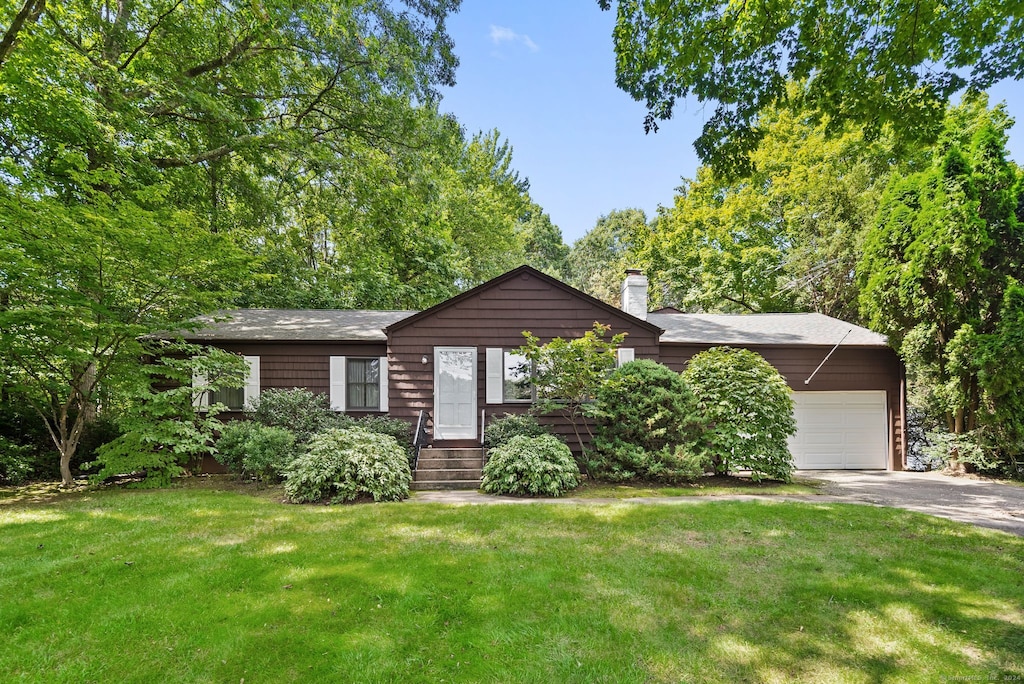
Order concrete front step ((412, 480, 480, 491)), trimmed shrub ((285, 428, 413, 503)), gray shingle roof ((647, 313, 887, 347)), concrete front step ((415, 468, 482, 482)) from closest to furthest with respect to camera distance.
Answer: trimmed shrub ((285, 428, 413, 503))
concrete front step ((412, 480, 480, 491))
concrete front step ((415, 468, 482, 482))
gray shingle roof ((647, 313, 887, 347))

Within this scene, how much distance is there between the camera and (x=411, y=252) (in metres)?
17.6

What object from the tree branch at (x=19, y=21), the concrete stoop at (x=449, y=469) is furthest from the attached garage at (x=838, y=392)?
the tree branch at (x=19, y=21)

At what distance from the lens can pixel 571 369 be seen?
844 centimetres

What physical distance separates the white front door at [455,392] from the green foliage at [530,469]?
185cm

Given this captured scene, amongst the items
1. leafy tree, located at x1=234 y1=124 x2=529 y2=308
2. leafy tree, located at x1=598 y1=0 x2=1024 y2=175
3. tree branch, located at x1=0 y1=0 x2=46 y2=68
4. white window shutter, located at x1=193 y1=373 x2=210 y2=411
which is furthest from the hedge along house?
tree branch, located at x1=0 y1=0 x2=46 y2=68

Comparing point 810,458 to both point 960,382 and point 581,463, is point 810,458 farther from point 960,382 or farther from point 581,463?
point 581,463

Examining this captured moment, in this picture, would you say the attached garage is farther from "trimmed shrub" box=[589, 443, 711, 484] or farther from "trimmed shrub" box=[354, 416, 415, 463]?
"trimmed shrub" box=[354, 416, 415, 463]

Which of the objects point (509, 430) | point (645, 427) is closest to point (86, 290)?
point (509, 430)

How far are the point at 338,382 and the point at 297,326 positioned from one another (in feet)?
6.23

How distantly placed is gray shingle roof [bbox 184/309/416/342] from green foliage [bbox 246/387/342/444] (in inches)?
56.0

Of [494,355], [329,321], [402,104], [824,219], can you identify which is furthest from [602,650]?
[824,219]

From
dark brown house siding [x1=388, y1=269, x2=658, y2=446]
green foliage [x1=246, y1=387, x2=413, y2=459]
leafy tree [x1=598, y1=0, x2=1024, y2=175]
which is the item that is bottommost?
green foliage [x1=246, y1=387, x2=413, y2=459]

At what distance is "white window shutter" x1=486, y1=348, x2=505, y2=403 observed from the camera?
9.72 m

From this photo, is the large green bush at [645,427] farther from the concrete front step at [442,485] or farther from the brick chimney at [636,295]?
the brick chimney at [636,295]
